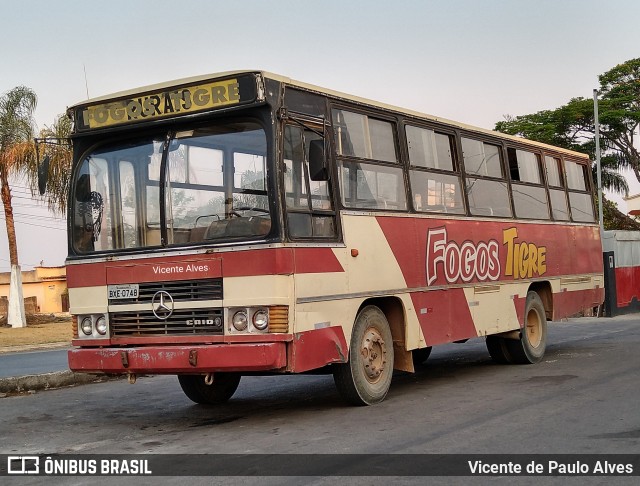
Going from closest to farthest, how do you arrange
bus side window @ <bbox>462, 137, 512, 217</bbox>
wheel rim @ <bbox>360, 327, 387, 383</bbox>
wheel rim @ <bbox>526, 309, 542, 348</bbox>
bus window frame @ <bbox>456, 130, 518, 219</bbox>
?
wheel rim @ <bbox>360, 327, 387, 383</bbox> → bus window frame @ <bbox>456, 130, 518, 219</bbox> → bus side window @ <bbox>462, 137, 512, 217</bbox> → wheel rim @ <bbox>526, 309, 542, 348</bbox>

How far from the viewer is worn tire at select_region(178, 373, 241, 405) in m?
10.7

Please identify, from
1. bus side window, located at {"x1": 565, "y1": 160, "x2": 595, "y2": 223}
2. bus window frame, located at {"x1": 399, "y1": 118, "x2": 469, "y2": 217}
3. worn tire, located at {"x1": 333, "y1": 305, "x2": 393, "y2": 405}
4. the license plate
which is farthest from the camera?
bus side window, located at {"x1": 565, "y1": 160, "x2": 595, "y2": 223}

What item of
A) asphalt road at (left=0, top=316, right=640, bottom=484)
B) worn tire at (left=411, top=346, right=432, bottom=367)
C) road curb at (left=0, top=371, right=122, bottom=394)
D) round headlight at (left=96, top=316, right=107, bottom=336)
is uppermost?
round headlight at (left=96, top=316, right=107, bottom=336)

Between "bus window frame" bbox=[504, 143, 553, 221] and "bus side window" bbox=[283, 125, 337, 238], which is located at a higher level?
"bus window frame" bbox=[504, 143, 553, 221]

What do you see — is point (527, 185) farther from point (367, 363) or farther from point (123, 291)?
point (123, 291)

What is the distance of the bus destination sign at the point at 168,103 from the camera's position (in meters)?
8.84

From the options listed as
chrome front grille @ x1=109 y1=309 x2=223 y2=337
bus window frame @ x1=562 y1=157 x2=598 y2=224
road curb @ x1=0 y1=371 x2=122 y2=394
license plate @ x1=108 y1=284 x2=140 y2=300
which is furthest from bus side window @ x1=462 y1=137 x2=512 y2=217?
road curb @ x1=0 y1=371 x2=122 y2=394

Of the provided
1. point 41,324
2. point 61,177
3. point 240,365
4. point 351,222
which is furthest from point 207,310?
point 41,324

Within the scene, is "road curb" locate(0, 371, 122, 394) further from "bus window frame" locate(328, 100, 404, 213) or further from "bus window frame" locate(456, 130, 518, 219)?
"bus window frame" locate(456, 130, 518, 219)

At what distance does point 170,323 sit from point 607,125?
38533mm

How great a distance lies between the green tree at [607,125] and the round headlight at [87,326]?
3643 cm

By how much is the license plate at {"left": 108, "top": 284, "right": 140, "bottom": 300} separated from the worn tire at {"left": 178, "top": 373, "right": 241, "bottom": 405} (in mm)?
1698

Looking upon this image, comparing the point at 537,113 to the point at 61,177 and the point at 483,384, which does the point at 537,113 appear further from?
the point at 483,384

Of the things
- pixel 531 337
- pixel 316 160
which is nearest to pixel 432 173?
pixel 316 160
